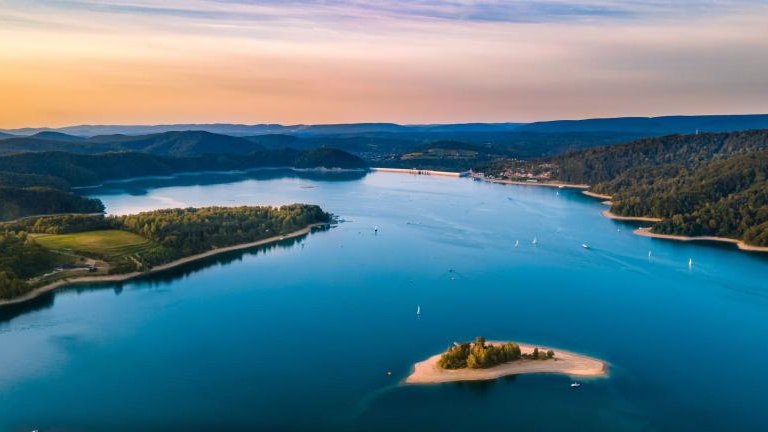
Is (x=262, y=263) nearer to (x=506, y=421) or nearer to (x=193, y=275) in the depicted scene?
(x=193, y=275)

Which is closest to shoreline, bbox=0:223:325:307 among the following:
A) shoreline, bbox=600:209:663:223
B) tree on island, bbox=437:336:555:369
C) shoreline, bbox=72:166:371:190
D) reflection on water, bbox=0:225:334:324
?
reflection on water, bbox=0:225:334:324

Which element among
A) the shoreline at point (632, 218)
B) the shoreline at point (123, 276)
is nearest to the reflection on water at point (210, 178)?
the shoreline at point (123, 276)

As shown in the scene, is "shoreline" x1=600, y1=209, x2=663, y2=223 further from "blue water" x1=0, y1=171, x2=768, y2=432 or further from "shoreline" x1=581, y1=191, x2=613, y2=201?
"shoreline" x1=581, y1=191, x2=613, y2=201

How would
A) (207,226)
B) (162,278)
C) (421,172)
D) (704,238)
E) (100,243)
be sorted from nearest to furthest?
(162,278) → (100,243) → (207,226) → (704,238) → (421,172)

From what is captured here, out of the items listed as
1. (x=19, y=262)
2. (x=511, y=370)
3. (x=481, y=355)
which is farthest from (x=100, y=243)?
(x=511, y=370)

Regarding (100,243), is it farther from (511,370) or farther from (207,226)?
(511,370)

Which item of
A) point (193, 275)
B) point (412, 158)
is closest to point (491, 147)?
point (412, 158)
